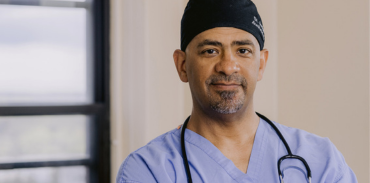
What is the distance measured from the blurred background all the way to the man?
1.38ft

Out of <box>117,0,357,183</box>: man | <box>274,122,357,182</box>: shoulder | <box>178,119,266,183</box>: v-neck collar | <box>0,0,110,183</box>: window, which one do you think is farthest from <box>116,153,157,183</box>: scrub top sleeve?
<box>0,0,110,183</box>: window

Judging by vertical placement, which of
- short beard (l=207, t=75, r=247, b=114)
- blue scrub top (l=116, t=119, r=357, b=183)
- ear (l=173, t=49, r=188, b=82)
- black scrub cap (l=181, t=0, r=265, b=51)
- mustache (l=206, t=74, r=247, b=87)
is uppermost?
black scrub cap (l=181, t=0, r=265, b=51)

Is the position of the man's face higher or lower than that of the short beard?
higher

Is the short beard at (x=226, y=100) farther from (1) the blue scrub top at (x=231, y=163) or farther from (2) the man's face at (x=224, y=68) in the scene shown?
(1) the blue scrub top at (x=231, y=163)

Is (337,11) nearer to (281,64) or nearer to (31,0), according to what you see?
(281,64)

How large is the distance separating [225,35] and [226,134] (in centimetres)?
29

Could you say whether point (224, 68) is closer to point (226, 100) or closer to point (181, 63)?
point (226, 100)

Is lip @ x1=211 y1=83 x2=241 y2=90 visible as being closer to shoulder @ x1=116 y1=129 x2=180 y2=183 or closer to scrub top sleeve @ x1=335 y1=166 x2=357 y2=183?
shoulder @ x1=116 y1=129 x2=180 y2=183

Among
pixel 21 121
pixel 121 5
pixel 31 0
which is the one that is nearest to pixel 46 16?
pixel 31 0

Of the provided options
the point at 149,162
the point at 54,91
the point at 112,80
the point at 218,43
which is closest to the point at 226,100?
the point at 218,43

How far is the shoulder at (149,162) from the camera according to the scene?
3.30 feet

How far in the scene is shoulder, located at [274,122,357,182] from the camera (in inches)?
40.2

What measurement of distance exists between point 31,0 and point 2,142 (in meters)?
0.75

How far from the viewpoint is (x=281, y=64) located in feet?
5.57
